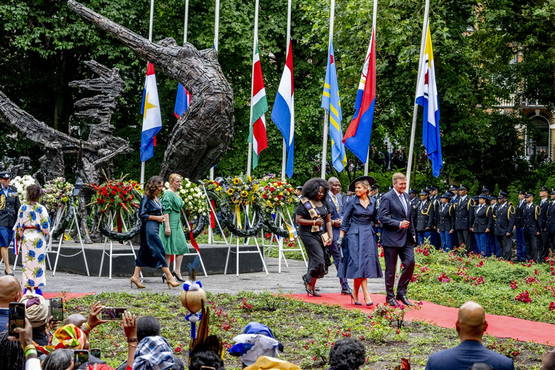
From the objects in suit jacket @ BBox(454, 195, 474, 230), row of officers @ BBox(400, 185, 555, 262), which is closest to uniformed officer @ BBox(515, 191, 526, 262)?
row of officers @ BBox(400, 185, 555, 262)

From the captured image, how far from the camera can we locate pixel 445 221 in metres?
27.2

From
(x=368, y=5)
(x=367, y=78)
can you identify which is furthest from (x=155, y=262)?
(x=368, y=5)

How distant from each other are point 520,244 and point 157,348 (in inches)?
849

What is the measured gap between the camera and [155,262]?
14.0 metres

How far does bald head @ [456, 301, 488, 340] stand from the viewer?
509 cm

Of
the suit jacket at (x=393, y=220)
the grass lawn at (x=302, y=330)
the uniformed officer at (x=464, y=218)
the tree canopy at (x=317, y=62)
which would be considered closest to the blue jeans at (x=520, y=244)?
the uniformed officer at (x=464, y=218)

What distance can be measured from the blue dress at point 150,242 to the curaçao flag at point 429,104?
5.73m

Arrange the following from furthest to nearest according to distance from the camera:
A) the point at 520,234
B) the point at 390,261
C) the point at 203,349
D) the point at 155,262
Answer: the point at 520,234 < the point at 155,262 < the point at 390,261 < the point at 203,349

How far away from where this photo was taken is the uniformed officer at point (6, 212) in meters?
16.1

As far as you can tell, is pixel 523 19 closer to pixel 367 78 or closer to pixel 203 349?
pixel 367 78

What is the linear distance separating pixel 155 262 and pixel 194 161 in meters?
2.77

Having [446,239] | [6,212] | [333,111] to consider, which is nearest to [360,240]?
[6,212]

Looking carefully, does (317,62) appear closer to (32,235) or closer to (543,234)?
(543,234)

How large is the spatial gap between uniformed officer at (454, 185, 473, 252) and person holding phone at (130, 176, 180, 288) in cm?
1427
